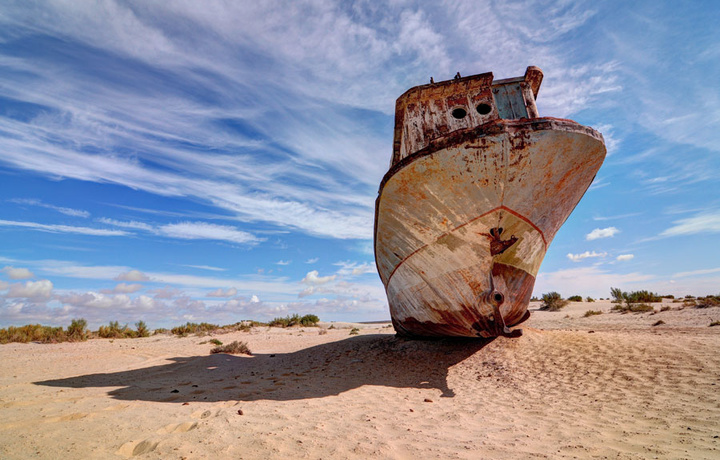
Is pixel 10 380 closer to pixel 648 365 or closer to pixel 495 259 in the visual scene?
pixel 495 259

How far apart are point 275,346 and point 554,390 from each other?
862cm

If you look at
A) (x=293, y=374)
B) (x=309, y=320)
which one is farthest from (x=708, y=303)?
(x=309, y=320)

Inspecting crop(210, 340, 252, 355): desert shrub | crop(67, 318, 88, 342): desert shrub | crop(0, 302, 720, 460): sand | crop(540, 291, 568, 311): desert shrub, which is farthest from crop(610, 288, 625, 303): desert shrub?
crop(67, 318, 88, 342): desert shrub

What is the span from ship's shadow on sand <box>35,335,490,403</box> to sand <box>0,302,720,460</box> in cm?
4

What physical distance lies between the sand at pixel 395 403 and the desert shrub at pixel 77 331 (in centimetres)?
617

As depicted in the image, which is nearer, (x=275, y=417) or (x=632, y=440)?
(x=632, y=440)

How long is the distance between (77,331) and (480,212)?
1593 cm

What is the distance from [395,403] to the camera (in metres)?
4.14

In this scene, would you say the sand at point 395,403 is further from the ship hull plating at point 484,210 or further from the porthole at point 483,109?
the porthole at point 483,109

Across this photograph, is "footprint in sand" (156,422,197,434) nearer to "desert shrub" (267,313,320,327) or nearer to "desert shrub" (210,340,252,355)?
"desert shrub" (210,340,252,355)

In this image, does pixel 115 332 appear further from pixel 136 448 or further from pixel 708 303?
pixel 708 303

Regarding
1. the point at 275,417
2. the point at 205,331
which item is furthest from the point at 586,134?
the point at 205,331

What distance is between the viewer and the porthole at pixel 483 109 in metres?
6.63

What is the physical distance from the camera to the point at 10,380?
5465mm
